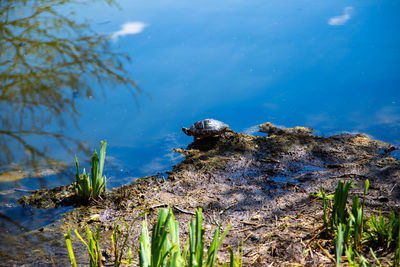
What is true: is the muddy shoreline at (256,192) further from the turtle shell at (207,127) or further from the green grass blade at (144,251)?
the green grass blade at (144,251)

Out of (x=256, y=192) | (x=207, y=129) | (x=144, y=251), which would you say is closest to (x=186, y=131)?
(x=207, y=129)

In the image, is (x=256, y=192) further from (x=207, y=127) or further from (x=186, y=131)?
(x=186, y=131)

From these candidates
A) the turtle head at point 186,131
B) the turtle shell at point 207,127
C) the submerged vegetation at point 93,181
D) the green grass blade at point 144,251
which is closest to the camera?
the green grass blade at point 144,251

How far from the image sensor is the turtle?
460cm

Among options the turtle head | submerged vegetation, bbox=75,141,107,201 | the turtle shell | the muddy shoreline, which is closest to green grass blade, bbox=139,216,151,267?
the muddy shoreline

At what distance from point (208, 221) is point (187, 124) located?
2.29 meters

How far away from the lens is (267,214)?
3166 mm

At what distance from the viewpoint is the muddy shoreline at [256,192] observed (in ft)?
8.79

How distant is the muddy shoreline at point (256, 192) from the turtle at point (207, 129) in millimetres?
211

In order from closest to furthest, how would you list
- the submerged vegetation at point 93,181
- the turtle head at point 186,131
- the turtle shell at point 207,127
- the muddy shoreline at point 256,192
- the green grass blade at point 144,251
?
the green grass blade at point 144,251 → the muddy shoreline at point 256,192 → the submerged vegetation at point 93,181 → the turtle shell at point 207,127 → the turtle head at point 186,131

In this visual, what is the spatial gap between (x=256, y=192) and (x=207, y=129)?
52.1 inches

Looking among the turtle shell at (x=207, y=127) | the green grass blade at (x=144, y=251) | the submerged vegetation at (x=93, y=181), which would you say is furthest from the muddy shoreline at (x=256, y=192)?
the green grass blade at (x=144, y=251)

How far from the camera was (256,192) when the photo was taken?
11.7ft

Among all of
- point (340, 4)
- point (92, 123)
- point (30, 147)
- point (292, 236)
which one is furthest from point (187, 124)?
point (340, 4)
